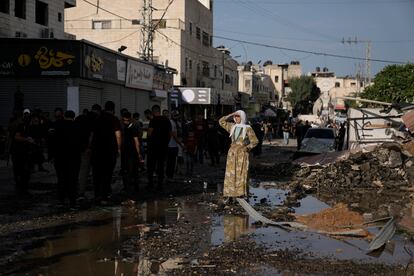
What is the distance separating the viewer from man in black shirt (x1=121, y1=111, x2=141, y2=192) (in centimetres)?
1276

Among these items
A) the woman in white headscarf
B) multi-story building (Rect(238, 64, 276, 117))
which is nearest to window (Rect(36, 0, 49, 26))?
the woman in white headscarf

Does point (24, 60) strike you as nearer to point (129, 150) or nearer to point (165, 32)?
A: point (129, 150)

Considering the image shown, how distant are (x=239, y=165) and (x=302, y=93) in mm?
87286

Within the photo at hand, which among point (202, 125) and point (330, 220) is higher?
point (202, 125)

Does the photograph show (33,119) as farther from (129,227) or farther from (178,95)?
(178,95)

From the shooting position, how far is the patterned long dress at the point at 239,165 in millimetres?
11062

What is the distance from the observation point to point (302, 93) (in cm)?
9681

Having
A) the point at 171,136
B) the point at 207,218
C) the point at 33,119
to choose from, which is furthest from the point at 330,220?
the point at 33,119

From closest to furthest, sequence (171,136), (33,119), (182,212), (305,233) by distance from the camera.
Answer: (305,233) < (182,212) < (171,136) < (33,119)

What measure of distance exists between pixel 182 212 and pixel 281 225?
2245mm

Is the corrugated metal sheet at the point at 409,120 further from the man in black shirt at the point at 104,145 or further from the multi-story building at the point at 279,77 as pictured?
the multi-story building at the point at 279,77

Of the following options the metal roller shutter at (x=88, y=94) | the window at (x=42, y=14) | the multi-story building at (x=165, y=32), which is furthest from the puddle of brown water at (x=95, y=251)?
the multi-story building at (x=165, y=32)

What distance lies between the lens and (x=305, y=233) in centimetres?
852

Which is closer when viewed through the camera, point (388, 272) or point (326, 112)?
point (388, 272)
